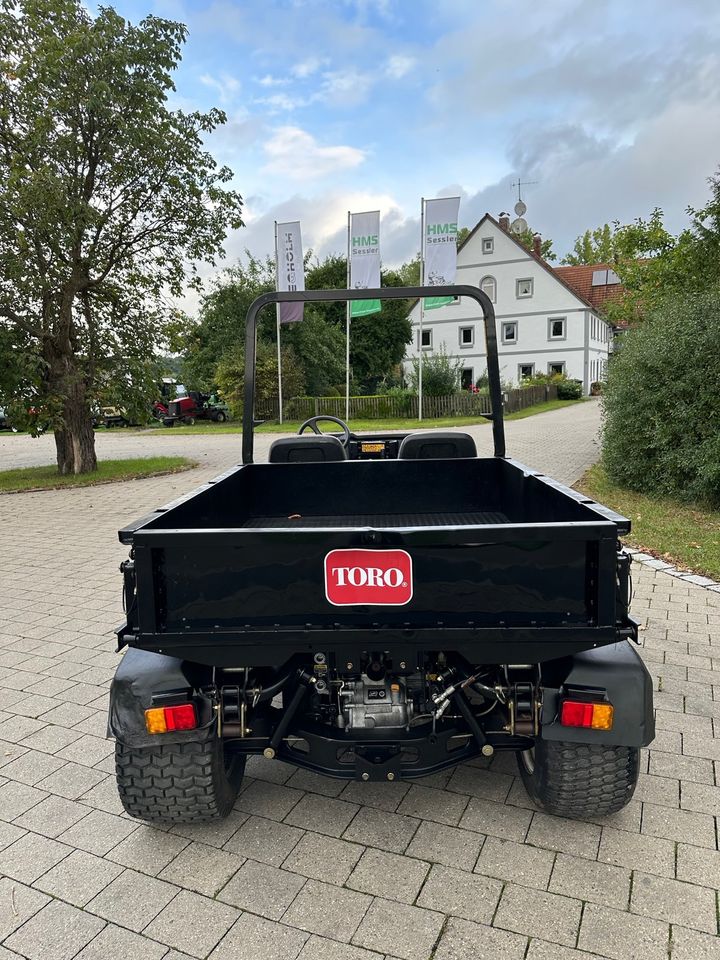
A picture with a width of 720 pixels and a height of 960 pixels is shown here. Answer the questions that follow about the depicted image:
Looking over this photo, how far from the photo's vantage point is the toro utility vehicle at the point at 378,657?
2.05 metres

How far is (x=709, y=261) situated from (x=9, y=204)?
36.5 ft

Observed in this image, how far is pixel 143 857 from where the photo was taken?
2.42 metres

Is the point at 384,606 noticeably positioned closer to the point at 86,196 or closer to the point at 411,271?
the point at 86,196

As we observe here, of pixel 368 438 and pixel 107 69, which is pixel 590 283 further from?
pixel 368 438

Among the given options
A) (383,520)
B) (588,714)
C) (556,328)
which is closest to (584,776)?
(588,714)

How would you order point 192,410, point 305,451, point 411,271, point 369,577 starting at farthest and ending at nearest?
point 411,271, point 192,410, point 305,451, point 369,577

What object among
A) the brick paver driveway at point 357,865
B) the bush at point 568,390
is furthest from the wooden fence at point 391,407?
the brick paver driveway at point 357,865

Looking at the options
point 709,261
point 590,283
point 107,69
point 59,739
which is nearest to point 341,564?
point 59,739

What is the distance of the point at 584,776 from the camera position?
2.35 meters

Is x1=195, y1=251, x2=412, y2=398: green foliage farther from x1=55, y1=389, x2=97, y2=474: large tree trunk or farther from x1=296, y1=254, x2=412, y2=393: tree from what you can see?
x1=55, y1=389, x2=97, y2=474: large tree trunk

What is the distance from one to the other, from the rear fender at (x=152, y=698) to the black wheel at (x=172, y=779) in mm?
68

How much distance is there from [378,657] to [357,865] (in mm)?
764

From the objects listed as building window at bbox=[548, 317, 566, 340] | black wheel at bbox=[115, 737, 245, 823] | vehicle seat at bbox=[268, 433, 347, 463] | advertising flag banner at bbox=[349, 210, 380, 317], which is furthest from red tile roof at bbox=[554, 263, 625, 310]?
black wheel at bbox=[115, 737, 245, 823]

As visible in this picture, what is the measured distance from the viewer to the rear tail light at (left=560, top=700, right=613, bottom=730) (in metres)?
2.16
